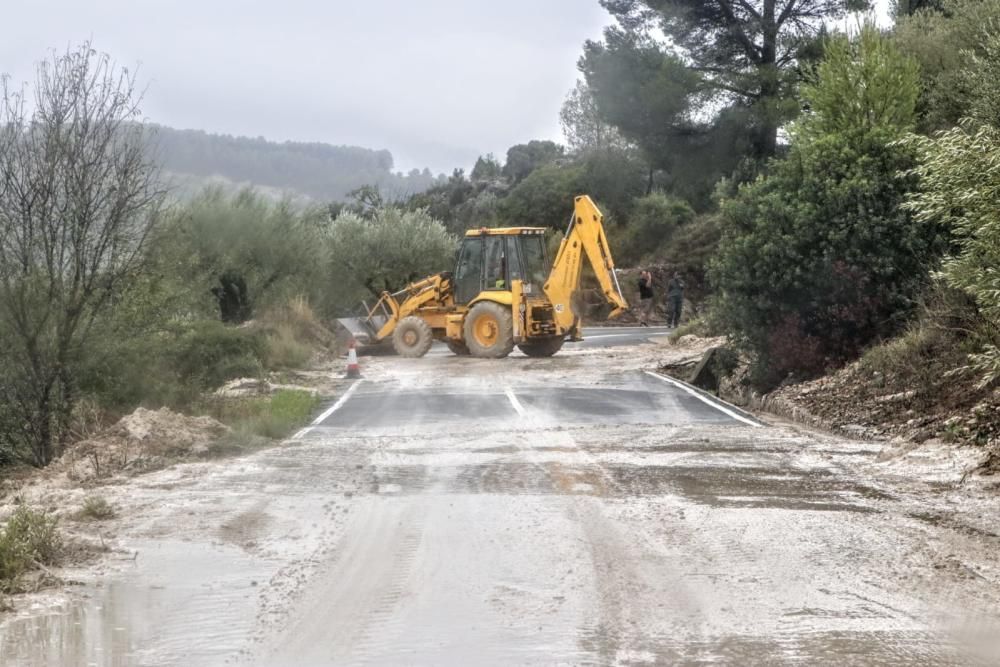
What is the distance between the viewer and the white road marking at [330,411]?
16102mm

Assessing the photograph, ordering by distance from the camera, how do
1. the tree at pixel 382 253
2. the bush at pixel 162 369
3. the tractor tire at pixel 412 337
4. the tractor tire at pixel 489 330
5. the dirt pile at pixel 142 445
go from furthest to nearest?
1. the tree at pixel 382 253
2. the tractor tire at pixel 412 337
3. the tractor tire at pixel 489 330
4. the bush at pixel 162 369
5. the dirt pile at pixel 142 445

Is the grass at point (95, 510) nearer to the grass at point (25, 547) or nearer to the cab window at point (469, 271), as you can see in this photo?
the grass at point (25, 547)

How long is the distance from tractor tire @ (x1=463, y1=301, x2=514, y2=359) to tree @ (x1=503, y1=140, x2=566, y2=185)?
164ft

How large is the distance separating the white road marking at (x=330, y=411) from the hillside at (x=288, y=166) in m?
15.2

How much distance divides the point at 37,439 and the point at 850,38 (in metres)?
17.8

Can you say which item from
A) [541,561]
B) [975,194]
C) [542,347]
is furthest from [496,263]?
[541,561]

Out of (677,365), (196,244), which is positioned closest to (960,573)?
(677,365)

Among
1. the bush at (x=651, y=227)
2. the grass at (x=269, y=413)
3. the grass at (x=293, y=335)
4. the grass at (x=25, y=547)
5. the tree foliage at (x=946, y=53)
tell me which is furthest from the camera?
the bush at (x=651, y=227)

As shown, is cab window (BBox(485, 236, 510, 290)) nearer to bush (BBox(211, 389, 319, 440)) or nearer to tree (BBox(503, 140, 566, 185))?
bush (BBox(211, 389, 319, 440))

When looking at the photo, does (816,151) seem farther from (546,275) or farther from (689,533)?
(689,533)

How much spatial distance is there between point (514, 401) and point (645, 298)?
29.3m

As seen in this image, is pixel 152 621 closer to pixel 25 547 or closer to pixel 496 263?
pixel 25 547

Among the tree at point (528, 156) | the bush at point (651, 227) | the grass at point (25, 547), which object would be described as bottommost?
the grass at point (25, 547)

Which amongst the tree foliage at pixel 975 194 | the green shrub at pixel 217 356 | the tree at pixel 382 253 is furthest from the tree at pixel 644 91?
the tree foliage at pixel 975 194
